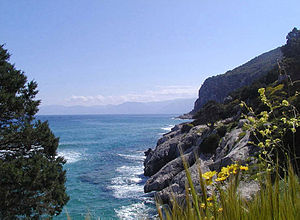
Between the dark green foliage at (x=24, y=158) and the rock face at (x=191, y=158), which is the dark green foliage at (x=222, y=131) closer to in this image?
the rock face at (x=191, y=158)

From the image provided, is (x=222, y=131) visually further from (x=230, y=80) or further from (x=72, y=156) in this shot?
(x=230, y=80)

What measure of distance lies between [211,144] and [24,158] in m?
16.1

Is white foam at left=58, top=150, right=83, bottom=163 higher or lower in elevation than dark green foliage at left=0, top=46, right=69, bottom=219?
lower

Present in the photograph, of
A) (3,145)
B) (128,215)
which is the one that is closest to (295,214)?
(3,145)

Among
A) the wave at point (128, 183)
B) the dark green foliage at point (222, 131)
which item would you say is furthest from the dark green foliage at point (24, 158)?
the dark green foliage at point (222, 131)

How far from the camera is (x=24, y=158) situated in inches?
534

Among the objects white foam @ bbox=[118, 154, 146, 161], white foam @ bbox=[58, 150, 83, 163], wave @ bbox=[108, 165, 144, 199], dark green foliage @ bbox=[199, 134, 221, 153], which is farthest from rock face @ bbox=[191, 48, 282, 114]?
dark green foliage @ bbox=[199, 134, 221, 153]

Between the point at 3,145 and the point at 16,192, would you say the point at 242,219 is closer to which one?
the point at 16,192

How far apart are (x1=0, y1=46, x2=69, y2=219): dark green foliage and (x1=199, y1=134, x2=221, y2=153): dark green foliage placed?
43.8ft

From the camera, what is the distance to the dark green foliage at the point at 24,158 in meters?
12.2

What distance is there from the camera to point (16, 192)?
12539mm

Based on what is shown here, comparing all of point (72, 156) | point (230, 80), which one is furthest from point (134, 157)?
point (230, 80)

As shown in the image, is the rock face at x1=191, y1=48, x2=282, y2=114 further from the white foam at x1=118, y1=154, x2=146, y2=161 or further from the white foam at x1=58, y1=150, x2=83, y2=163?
the white foam at x1=58, y1=150, x2=83, y2=163

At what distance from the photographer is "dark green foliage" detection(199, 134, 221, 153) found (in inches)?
885
